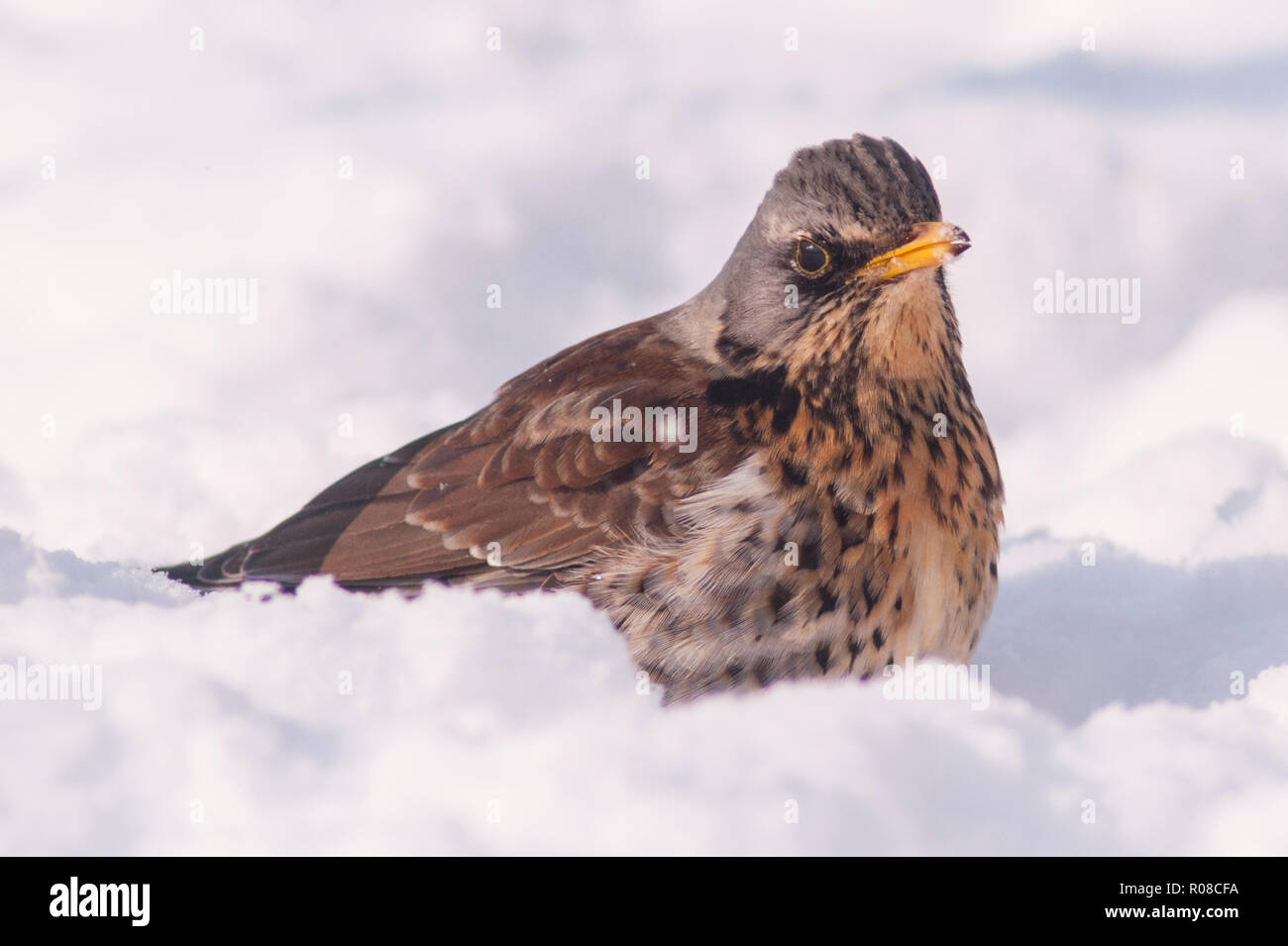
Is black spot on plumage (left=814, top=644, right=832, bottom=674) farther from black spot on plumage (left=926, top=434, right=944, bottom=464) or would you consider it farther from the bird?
black spot on plumage (left=926, top=434, right=944, bottom=464)

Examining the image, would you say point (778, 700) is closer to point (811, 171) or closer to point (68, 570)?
point (811, 171)

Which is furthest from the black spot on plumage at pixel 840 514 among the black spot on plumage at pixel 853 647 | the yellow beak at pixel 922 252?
the yellow beak at pixel 922 252

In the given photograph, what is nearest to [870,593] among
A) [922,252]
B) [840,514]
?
[840,514]

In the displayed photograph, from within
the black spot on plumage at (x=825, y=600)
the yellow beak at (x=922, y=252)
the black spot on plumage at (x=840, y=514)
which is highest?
the yellow beak at (x=922, y=252)

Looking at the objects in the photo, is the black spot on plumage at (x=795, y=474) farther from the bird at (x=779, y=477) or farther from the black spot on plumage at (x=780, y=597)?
the black spot on plumage at (x=780, y=597)

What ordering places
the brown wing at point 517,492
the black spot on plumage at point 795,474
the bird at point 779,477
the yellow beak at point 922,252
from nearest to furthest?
the yellow beak at point 922,252, the bird at point 779,477, the black spot on plumage at point 795,474, the brown wing at point 517,492

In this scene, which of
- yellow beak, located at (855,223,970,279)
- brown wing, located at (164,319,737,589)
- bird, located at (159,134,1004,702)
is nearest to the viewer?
yellow beak, located at (855,223,970,279)

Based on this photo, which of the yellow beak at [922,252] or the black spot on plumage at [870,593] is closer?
the yellow beak at [922,252]

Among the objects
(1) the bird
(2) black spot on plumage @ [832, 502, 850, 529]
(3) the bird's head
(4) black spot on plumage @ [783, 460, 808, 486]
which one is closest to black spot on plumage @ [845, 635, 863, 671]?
(1) the bird
